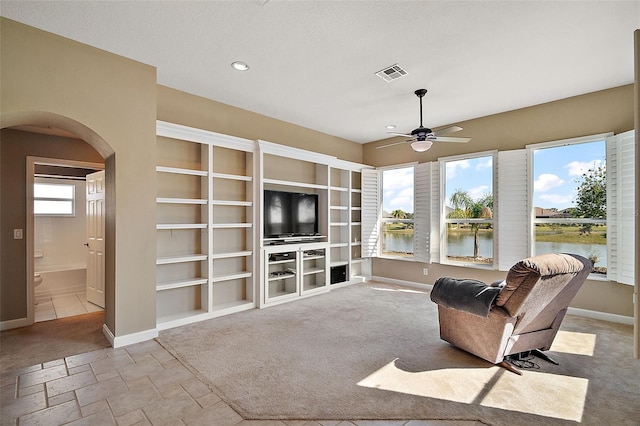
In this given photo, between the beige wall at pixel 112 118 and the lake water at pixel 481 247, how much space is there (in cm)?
A: 468

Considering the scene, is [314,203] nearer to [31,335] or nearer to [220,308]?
[220,308]

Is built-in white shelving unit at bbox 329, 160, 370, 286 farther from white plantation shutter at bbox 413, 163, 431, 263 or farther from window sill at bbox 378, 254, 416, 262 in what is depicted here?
white plantation shutter at bbox 413, 163, 431, 263

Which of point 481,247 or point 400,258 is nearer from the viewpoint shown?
point 481,247

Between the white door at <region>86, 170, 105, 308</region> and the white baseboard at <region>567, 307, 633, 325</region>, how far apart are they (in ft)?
23.0

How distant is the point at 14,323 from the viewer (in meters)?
3.73

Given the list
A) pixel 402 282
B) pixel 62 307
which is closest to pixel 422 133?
pixel 402 282

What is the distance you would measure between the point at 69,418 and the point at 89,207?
393 cm

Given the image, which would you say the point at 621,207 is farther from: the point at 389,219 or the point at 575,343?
the point at 389,219

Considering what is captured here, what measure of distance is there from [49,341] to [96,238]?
1869mm

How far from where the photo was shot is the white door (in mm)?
4618

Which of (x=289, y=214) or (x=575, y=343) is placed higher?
(x=289, y=214)

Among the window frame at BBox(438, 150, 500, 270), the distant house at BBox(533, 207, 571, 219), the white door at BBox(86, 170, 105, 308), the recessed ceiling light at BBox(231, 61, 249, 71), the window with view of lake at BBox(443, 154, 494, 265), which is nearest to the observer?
the recessed ceiling light at BBox(231, 61, 249, 71)

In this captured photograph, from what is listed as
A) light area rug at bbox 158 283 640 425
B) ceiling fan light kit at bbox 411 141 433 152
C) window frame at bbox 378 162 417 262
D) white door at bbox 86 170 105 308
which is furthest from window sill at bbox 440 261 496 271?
white door at bbox 86 170 105 308

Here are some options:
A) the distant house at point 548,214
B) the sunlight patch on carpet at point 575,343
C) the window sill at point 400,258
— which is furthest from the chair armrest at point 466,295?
the window sill at point 400,258
